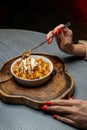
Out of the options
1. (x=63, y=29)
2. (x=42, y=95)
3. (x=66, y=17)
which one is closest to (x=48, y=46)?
(x=63, y=29)

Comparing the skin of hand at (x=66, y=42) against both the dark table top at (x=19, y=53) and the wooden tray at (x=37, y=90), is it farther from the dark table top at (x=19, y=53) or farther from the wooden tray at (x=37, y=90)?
the wooden tray at (x=37, y=90)

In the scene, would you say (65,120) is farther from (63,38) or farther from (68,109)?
(63,38)

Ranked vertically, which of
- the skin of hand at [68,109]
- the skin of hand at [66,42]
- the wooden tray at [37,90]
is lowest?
the skin of hand at [68,109]

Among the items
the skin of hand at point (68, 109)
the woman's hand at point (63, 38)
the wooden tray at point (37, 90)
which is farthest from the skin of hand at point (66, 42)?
the skin of hand at point (68, 109)

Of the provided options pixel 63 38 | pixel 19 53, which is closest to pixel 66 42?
pixel 63 38

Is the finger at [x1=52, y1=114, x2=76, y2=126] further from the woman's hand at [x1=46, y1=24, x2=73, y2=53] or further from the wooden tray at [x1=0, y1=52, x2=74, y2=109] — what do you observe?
the woman's hand at [x1=46, y1=24, x2=73, y2=53]

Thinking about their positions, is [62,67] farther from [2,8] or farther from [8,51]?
[2,8]

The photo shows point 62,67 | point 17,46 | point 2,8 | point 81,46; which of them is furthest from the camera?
point 2,8
